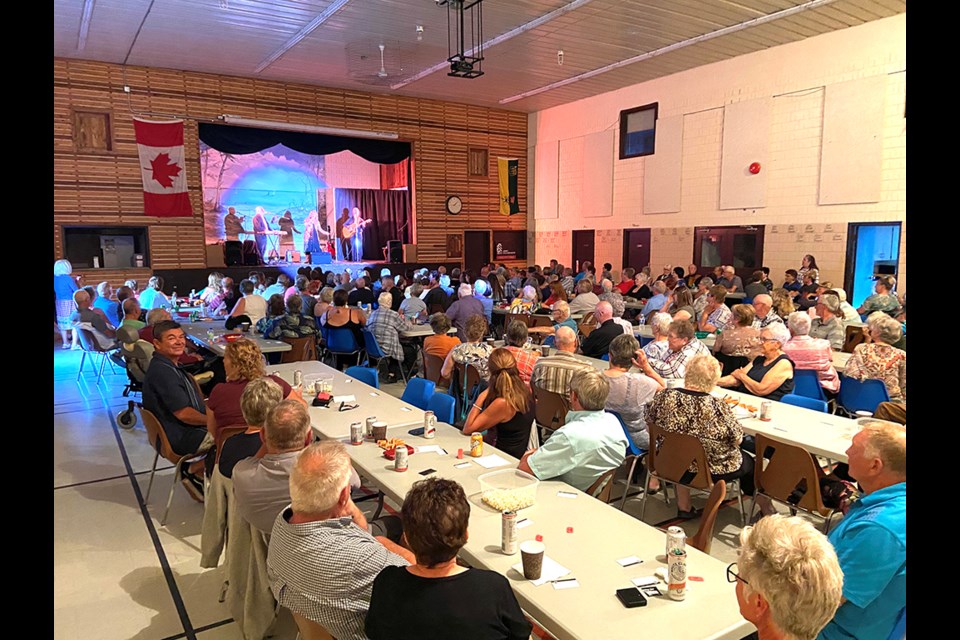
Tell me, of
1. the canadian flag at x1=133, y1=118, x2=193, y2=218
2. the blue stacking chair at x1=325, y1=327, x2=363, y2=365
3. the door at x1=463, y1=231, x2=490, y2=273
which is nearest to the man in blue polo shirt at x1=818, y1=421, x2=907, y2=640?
the blue stacking chair at x1=325, y1=327, x2=363, y2=365

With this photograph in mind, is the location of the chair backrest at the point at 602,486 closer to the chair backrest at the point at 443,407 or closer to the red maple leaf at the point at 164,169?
the chair backrest at the point at 443,407

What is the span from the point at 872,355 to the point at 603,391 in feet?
10.8

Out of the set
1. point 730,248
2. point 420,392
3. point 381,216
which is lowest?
point 420,392

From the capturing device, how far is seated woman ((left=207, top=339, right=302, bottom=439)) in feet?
13.1

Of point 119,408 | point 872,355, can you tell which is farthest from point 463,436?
point 119,408

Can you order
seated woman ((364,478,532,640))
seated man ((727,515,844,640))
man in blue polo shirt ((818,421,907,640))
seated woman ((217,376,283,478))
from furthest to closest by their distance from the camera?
seated woman ((217,376,283,478)) → man in blue polo shirt ((818,421,907,640)) → seated woman ((364,478,532,640)) → seated man ((727,515,844,640))

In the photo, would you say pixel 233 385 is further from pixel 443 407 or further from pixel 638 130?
pixel 638 130

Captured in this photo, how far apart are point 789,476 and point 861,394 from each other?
91.6 inches

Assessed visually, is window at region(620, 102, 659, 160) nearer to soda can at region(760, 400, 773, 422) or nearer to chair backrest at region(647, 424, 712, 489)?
soda can at region(760, 400, 773, 422)

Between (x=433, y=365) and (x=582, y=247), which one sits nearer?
(x=433, y=365)

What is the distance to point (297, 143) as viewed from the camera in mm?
15492

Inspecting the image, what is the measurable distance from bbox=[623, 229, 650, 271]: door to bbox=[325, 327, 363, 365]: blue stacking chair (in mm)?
9784

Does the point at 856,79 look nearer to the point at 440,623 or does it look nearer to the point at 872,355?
the point at 872,355

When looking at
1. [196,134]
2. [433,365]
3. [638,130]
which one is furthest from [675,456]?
[196,134]
